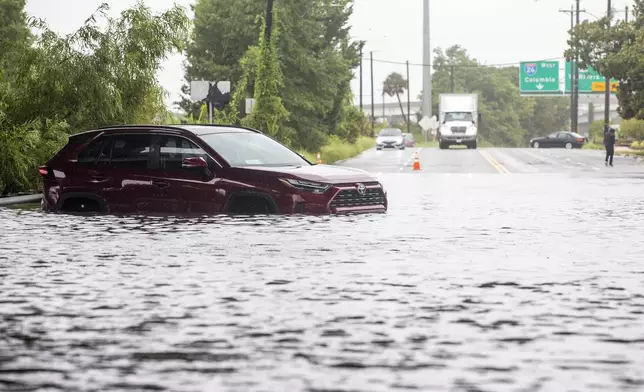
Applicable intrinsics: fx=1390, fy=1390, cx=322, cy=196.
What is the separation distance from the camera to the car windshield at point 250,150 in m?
20.6

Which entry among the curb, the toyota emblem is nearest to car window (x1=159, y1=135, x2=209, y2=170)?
the toyota emblem

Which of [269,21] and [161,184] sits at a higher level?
[269,21]

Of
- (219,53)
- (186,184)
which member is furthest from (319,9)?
(186,184)

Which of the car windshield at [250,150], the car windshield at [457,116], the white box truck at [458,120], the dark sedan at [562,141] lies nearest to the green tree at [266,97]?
the car windshield at [250,150]

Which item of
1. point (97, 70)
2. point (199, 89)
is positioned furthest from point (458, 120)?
point (97, 70)

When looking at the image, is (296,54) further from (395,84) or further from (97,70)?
(395,84)

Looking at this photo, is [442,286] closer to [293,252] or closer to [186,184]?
[293,252]

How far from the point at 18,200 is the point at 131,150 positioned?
266 inches

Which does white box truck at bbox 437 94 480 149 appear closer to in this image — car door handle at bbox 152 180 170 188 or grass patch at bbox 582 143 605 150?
grass patch at bbox 582 143 605 150

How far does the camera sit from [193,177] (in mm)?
20391

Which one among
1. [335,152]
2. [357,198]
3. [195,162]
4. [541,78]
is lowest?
[335,152]

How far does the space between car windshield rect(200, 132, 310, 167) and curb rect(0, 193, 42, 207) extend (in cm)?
667

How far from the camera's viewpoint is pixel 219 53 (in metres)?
69.1

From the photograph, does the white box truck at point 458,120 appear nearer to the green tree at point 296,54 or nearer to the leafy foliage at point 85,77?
the green tree at point 296,54
